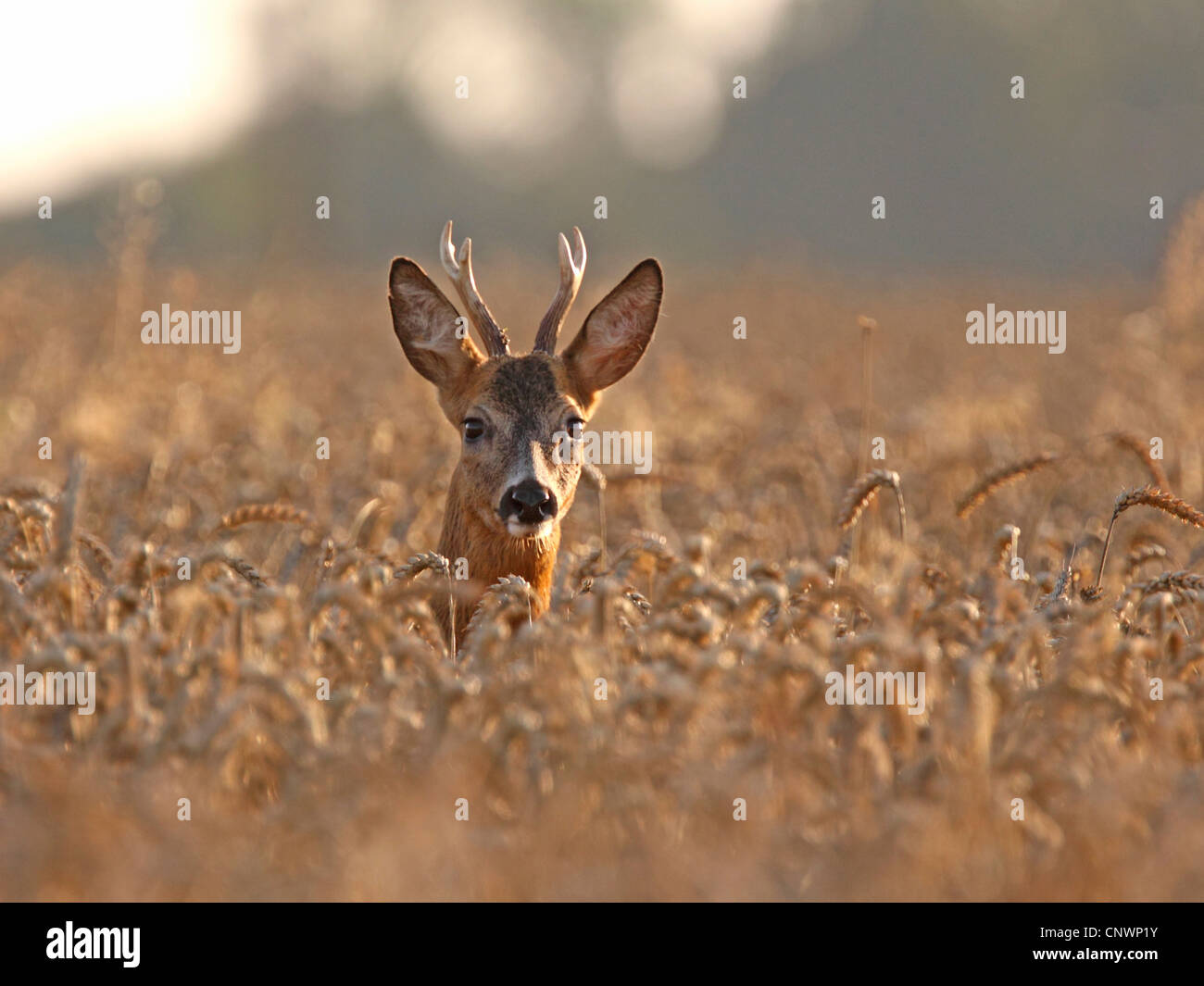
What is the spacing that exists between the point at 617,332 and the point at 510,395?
0.95 m

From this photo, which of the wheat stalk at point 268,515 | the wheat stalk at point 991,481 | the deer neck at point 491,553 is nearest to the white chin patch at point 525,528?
the deer neck at point 491,553

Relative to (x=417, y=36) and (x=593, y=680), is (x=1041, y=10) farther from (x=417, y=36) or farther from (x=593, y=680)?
(x=593, y=680)

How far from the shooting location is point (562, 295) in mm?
7957

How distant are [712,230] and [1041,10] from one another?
51.2ft

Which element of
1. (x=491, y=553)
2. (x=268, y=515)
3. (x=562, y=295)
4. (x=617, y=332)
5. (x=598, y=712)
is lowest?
(x=598, y=712)

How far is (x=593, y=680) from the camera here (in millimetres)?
4785

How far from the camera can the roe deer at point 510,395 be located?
285 inches

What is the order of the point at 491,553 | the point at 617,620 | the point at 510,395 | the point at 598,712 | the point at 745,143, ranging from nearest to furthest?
the point at 598,712, the point at 617,620, the point at 491,553, the point at 510,395, the point at 745,143

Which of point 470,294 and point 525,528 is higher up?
point 470,294

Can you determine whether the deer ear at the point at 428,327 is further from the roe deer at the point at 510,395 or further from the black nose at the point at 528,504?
the black nose at the point at 528,504

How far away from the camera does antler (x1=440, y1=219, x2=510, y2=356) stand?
7.79 metres

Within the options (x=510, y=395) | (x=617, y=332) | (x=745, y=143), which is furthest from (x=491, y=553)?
(x=745, y=143)

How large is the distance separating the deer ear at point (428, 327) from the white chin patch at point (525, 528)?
1.29m

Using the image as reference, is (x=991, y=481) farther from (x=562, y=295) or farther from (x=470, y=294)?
(x=470, y=294)
